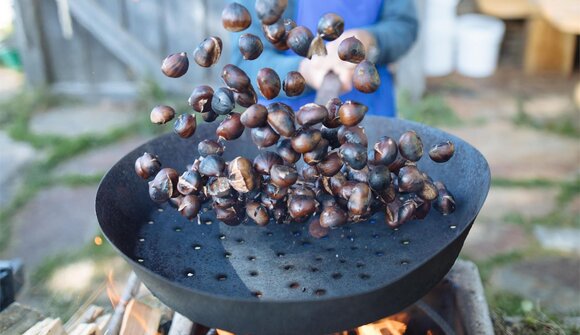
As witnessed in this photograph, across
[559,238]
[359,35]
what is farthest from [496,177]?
[359,35]

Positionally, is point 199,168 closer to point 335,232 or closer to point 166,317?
point 335,232

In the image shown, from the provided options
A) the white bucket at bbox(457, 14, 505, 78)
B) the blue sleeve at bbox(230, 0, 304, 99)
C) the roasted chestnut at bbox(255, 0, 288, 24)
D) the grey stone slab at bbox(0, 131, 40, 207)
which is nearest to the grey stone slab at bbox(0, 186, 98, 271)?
the grey stone slab at bbox(0, 131, 40, 207)

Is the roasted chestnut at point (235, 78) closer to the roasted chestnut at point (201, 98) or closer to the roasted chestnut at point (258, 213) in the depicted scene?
the roasted chestnut at point (201, 98)

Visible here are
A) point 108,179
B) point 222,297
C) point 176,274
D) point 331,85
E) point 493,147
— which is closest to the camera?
point 222,297

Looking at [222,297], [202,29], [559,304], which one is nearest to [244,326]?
[222,297]

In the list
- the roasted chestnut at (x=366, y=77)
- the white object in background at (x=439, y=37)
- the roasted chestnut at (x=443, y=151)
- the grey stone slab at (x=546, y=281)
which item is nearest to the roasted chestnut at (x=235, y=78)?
the roasted chestnut at (x=366, y=77)

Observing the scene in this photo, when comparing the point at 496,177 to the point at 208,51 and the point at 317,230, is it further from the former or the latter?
the point at 208,51
